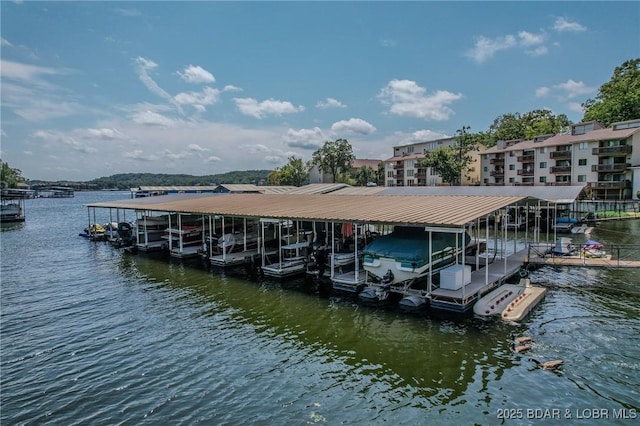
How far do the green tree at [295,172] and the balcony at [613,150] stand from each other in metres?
60.3

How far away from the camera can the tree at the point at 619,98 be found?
63000 mm

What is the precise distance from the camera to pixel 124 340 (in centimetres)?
1288

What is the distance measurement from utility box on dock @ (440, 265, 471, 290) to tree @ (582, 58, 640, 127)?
66154mm

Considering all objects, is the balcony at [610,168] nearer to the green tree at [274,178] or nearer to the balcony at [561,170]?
the balcony at [561,170]

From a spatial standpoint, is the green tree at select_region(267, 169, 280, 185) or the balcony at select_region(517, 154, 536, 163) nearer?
the balcony at select_region(517, 154, 536, 163)

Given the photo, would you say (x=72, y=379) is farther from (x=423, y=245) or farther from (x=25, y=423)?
(x=423, y=245)

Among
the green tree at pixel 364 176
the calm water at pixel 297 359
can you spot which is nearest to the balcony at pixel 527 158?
the green tree at pixel 364 176

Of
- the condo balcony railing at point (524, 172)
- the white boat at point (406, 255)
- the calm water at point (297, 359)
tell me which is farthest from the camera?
the condo balcony railing at point (524, 172)

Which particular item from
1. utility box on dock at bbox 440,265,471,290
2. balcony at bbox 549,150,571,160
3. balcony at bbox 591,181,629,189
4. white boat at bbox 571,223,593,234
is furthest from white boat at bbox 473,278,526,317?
balcony at bbox 549,150,571,160

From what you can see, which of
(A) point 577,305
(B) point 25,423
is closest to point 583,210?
(A) point 577,305

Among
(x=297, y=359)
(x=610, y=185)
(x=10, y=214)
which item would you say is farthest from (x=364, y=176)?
(x=297, y=359)

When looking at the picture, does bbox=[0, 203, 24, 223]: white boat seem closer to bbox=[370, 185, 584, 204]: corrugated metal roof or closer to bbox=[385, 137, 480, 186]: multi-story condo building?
bbox=[370, 185, 584, 204]: corrugated metal roof

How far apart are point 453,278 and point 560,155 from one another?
53.2m

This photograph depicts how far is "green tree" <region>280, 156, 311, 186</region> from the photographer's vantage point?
98.6m
